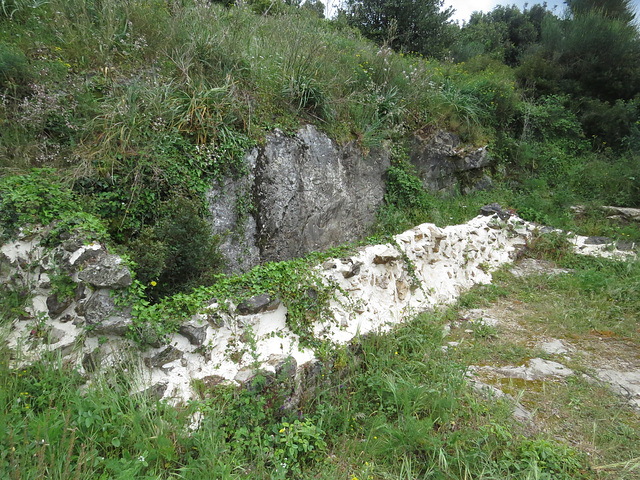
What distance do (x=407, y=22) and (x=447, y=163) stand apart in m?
7.69

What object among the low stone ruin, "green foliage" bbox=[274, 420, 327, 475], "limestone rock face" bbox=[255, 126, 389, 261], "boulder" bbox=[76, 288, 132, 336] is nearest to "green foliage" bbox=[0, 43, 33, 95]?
the low stone ruin

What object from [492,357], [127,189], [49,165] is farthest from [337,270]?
[49,165]

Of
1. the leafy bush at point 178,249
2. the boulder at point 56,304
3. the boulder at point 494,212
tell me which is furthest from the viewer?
the boulder at point 494,212

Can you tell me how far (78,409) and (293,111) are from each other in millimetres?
4719

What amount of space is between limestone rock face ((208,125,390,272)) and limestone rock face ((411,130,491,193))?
1.84m

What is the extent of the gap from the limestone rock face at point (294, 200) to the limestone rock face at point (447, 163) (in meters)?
1.84

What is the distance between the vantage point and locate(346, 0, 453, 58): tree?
40.3 feet

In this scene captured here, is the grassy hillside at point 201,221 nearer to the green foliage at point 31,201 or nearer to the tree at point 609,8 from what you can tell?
the green foliage at point 31,201

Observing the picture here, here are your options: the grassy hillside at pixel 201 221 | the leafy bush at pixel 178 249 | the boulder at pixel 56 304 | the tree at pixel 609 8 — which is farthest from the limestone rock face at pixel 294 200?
the tree at pixel 609 8

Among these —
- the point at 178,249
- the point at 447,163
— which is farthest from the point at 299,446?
the point at 447,163

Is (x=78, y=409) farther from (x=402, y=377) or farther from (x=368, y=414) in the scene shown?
(x=402, y=377)

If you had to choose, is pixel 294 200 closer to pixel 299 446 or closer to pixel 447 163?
pixel 299 446

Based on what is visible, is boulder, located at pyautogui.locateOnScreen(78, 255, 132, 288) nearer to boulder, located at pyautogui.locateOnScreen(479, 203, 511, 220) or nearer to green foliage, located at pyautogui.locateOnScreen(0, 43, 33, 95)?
green foliage, located at pyautogui.locateOnScreen(0, 43, 33, 95)

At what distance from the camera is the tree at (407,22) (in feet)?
40.3
